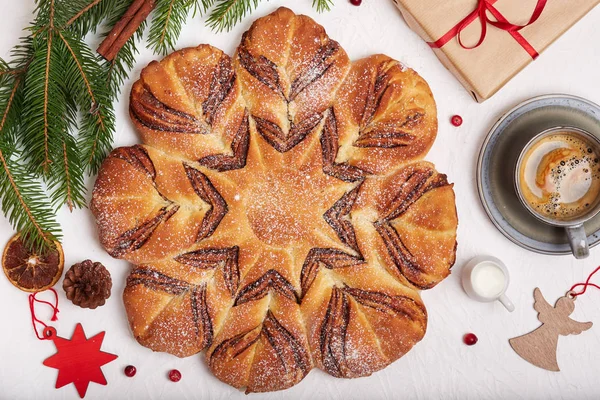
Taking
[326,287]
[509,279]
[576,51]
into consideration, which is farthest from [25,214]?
[576,51]

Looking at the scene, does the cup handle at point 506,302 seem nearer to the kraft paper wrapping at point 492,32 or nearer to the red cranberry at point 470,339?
the red cranberry at point 470,339

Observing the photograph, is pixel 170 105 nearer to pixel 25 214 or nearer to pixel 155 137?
pixel 155 137

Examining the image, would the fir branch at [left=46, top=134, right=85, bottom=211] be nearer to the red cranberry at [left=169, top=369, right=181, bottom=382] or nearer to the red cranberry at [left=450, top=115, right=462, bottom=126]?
the red cranberry at [left=169, top=369, right=181, bottom=382]

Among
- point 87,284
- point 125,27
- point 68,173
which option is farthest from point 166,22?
point 87,284

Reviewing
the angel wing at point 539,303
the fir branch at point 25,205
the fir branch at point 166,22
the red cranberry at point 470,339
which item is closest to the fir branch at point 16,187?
the fir branch at point 25,205

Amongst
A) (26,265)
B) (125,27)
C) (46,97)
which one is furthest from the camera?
(26,265)

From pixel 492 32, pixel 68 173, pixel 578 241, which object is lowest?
pixel 68 173

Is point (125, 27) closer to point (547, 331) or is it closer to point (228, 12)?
point (228, 12)

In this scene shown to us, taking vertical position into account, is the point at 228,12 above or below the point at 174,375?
above

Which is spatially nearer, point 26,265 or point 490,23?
point 490,23
